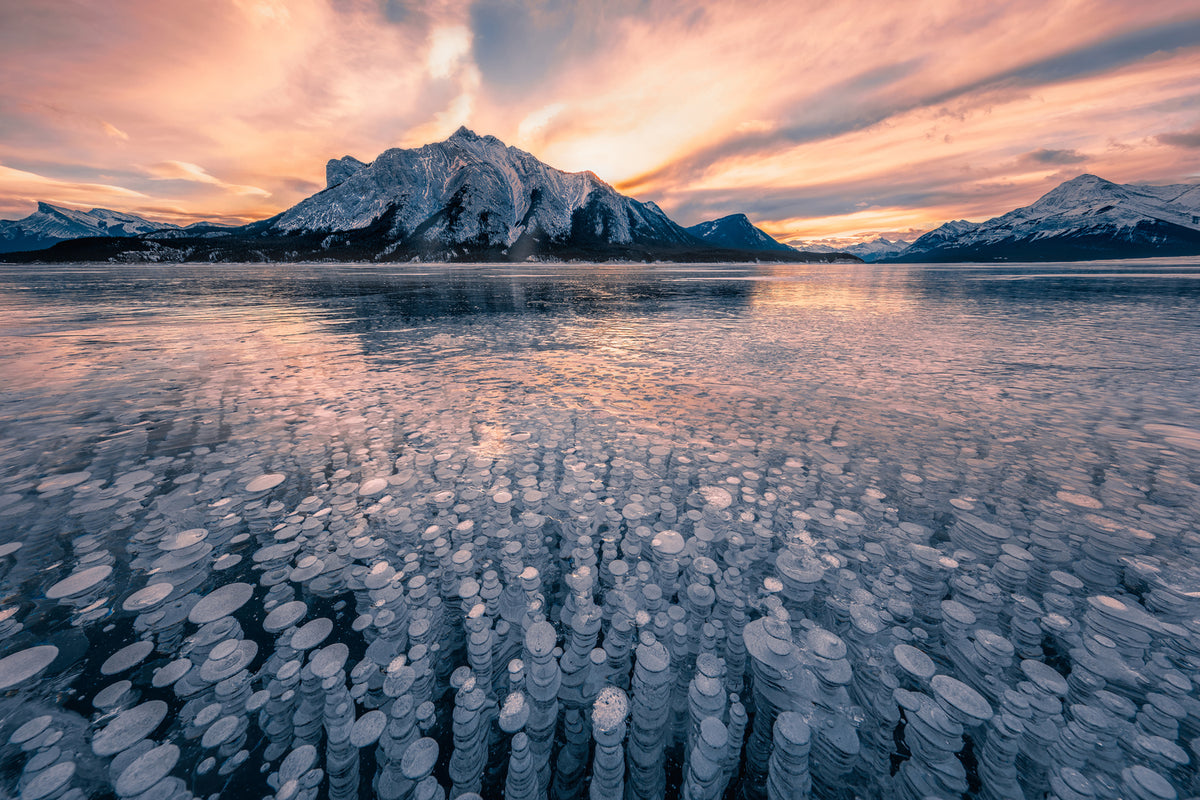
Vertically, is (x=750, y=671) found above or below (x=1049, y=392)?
below

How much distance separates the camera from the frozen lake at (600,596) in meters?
2.40

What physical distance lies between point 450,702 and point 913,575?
12.6 feet

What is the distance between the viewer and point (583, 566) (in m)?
3.85

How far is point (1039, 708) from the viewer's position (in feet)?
8.54

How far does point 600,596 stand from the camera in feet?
11.7

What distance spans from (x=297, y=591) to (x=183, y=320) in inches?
872

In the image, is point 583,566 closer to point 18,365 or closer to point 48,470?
point 48,470

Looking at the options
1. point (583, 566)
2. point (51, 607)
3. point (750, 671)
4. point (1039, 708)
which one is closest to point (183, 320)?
point (51, 607)

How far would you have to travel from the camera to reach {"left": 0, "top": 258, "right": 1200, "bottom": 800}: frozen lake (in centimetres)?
240

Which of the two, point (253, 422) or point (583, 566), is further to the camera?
point (253, 422)

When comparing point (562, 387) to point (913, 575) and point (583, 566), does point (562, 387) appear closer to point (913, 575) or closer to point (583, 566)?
point (583, 566)

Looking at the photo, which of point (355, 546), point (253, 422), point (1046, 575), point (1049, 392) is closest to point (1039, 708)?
point (1046, 575)

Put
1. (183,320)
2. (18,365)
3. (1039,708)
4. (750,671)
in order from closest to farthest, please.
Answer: (1039,708)
(750,671)
(18,365)
(183,320)

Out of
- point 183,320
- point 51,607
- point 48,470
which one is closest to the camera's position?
point 51,607
